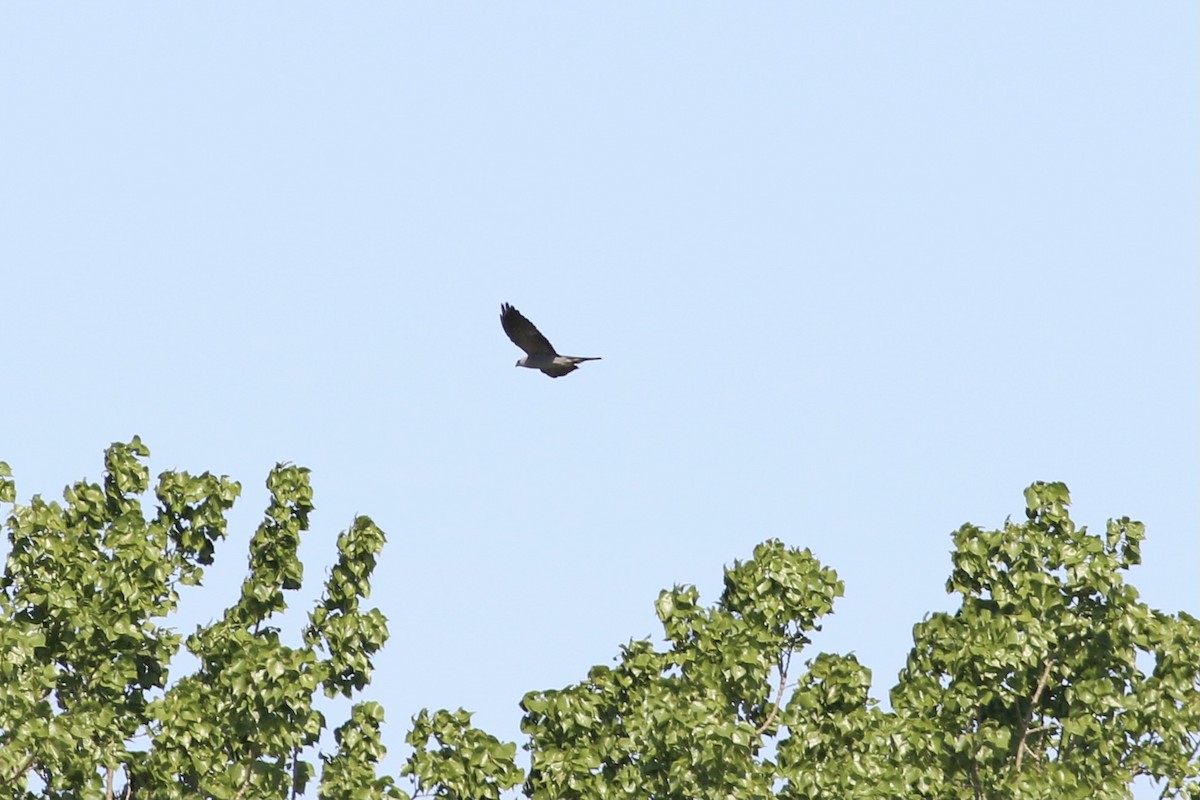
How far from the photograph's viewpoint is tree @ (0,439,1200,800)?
3409cm

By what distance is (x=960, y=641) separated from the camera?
35.4 meters

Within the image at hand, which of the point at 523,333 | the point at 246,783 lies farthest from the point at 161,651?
the point at 523,333

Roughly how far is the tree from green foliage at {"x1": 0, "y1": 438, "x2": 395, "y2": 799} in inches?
1.4

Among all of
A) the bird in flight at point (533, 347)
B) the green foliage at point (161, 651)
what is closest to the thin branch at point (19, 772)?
A: the green foliage at point (161, 651)

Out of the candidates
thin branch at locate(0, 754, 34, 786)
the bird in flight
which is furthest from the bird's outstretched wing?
thin branch at locate(0, 754, 34, 786)

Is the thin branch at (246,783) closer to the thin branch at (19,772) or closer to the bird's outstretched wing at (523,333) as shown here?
the thin branch at (19,772)

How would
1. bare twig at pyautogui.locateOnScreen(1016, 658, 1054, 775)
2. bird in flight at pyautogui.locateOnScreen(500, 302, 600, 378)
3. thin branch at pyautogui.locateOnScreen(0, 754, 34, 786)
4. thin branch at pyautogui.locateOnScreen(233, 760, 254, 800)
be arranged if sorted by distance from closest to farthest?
thin branch at pyautogui.locateOnScreen(0, 754, 34, 786)
thin branch at pyautogui.locateOnScreen(233, 760, 254, 800)
bare twig at pyautogui.locateOnScreen(1016, 658, 1054, 775)
bird in flight at pyautogui.locateOnScreen(500, 302, 600, 378)

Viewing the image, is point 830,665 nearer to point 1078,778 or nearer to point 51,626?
point 1078,778

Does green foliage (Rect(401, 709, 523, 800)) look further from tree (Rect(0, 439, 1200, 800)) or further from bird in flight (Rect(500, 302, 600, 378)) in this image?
bird in flight (Rect(500, 302, 600, 378))

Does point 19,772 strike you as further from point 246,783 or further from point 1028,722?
point 1028,722

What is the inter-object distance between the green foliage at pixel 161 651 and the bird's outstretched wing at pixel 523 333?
215 inches

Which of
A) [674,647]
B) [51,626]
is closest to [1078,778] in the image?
[674,647]

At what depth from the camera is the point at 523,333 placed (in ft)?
133

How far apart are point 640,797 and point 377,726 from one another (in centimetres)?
341
